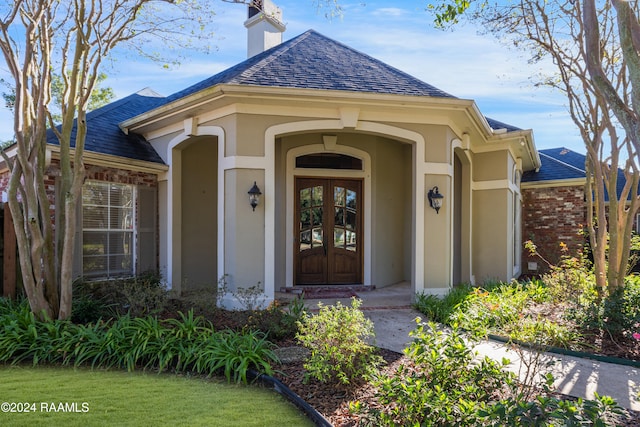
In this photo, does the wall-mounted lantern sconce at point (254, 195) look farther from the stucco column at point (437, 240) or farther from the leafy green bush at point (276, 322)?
the stucco column at point (437, 240)

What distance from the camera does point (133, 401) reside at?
3.51 meters

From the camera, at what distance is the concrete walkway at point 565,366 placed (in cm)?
368

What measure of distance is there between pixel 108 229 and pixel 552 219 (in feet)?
38.5

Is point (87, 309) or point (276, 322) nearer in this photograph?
point (276, 322)

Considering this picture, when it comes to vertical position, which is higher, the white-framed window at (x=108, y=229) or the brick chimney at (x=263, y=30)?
the brick chimney at (x=263, y=30)

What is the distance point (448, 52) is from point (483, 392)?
235 inches

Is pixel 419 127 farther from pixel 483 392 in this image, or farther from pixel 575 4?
pixel 483 392

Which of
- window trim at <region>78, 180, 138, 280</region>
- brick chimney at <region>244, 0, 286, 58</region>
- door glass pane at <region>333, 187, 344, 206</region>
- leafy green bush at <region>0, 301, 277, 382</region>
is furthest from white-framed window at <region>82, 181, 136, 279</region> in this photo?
brick chimney at <region>244, 0, 286, 58</region>

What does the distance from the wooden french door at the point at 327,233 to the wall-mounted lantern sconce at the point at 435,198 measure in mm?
2040

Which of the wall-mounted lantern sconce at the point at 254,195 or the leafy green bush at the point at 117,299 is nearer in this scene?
the leafy green bush at the point at 117,299

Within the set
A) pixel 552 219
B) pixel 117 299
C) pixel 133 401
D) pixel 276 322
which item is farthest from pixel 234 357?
pixel 552 219

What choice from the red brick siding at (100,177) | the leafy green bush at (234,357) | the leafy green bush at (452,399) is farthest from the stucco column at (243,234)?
the leafy green bush at (452,399)

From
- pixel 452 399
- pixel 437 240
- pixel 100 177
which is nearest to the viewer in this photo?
pixel 452 399

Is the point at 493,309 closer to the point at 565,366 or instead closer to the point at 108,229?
the point at 565,366
